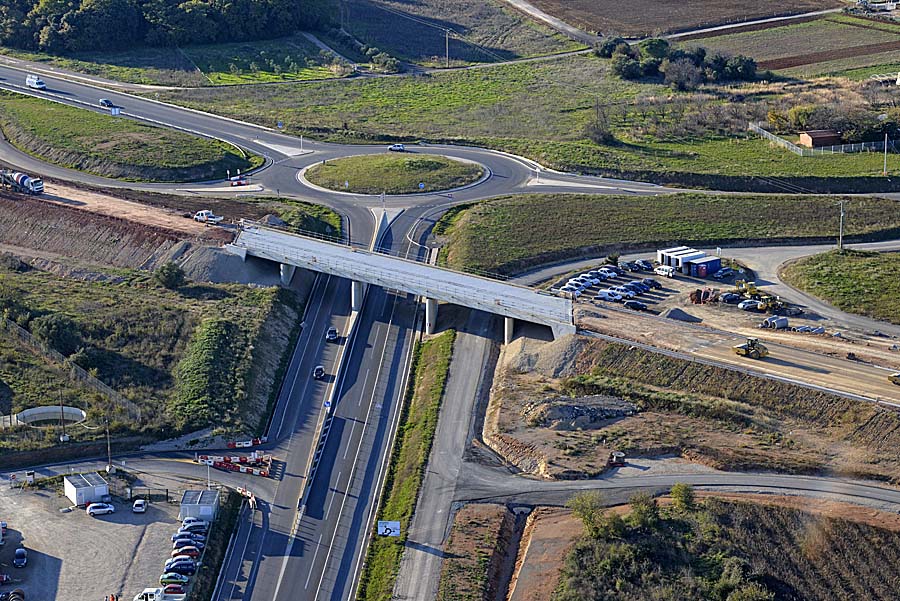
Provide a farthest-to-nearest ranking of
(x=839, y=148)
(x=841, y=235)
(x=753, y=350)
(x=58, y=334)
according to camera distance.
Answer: (x=839, y=148), (x=841, y=235), (x=58, y=334), (x=753, y=350)

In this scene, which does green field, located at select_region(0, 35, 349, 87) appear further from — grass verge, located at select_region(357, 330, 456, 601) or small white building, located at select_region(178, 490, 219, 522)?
small white building, located at select_region(178, 490, 219, 522)

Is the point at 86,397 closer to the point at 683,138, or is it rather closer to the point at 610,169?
the point at 610,169

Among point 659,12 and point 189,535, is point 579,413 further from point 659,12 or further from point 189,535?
point 659,12

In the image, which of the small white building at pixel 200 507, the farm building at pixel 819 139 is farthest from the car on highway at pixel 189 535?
the farm building at pixel 819 139

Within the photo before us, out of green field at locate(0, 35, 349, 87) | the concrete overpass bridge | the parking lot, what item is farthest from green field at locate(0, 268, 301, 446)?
green field at locate(0, 35, 349, 87)

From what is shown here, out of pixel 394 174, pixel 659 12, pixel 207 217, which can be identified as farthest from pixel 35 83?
pixel 659 12

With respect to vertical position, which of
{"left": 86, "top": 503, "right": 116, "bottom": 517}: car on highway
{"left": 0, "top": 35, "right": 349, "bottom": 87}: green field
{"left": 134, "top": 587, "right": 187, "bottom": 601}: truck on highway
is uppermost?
{"left": 0, "top": 35, "right": 349, "bottom": 87}: green field
